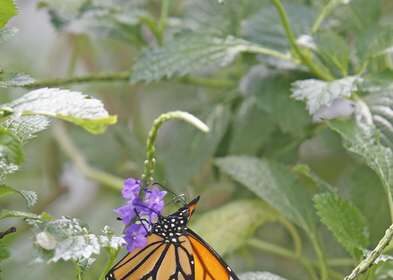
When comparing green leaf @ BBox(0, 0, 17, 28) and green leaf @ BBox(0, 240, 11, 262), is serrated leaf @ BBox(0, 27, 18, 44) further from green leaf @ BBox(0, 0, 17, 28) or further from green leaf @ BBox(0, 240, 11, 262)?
green leaf @ BBox(0, 240, 11, 262)

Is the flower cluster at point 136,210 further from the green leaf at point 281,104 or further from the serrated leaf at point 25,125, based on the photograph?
the green leaf at point 281,104

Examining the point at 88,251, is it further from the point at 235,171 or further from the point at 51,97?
the point at 235,171

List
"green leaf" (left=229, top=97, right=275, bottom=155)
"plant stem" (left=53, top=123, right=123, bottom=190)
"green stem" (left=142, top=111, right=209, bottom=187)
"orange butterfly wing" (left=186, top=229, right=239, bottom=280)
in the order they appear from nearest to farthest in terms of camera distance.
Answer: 1. "green stem" (left=142, top=111, right=209, bottom=187)
2. "orange butterfly wing" (left=186, top=229, right=239, bottom=280)
3. "green leaf" (left=229, top=97, right=275, bottom=155)
4. "plant stem" (left=53, top=123, right=123, bottom=190)

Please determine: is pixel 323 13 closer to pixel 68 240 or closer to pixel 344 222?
pixel 344 222

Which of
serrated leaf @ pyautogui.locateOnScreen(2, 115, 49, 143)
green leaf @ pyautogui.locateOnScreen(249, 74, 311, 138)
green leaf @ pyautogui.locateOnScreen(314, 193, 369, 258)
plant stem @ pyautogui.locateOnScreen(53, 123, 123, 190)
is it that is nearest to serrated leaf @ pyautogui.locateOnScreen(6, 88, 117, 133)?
serrated leaf @ pyautogui.locateOnScreen(2, 115, 49, 143)

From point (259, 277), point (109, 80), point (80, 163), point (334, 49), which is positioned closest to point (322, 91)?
point (334, 49)

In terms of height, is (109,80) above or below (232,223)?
above

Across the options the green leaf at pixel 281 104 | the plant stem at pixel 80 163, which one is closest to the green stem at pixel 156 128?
the green leaf at pixel 281 104
